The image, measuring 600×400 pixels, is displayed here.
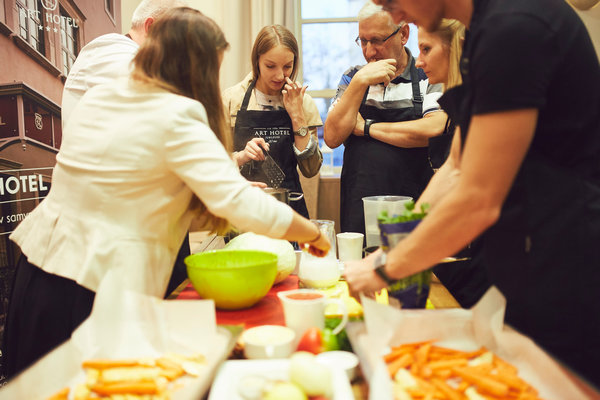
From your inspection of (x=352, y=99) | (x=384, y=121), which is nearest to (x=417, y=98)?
(x=384, y=121)

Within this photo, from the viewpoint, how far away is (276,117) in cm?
260

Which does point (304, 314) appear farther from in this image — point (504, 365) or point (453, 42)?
point (453, 42)

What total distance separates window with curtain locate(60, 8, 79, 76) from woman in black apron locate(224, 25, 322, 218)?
969 millimetres

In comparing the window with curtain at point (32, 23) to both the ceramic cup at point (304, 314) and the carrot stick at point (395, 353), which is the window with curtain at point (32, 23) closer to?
the ceramic cup at point (304, 314)

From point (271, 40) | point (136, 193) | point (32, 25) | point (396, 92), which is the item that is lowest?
point (136, 193)

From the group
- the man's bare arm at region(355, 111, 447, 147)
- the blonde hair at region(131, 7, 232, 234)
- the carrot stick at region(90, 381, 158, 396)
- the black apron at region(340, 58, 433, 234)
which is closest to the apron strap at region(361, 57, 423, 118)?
the black apron at region(340, 58, 433, 234)

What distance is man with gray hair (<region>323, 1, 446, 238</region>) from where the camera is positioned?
2350mm

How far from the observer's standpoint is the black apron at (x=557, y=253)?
0.87 metres

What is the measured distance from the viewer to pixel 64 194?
1.19 m

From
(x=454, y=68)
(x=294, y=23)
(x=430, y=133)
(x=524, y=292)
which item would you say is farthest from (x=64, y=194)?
(x=294, y=23)

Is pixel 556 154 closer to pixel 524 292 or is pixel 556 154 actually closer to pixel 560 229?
pixel 560 229

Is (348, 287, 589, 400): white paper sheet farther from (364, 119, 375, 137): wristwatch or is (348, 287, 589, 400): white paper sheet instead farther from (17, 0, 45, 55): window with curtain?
(17, 0, 45, 55): window with curtain

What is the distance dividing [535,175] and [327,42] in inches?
142

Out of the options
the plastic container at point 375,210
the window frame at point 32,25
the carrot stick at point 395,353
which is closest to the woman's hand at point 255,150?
the plastic container at point 375,210
